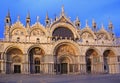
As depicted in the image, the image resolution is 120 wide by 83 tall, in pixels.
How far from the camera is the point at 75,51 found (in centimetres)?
5303

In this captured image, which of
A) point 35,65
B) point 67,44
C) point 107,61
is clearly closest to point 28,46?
point 35,65

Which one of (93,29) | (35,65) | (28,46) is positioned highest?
(93,29)

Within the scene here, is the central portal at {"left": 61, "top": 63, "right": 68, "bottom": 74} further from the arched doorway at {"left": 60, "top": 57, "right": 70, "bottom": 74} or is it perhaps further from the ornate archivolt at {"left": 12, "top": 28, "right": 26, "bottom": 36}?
the ornate archivolt at {"left": 12, "top": 28, "right": 26, "bottom": 36}

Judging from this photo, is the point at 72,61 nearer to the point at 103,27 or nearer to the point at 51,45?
the point at 51,45

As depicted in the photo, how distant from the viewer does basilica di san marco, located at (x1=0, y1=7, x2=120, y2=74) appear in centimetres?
4934

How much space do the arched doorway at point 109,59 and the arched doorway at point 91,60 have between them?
240cm

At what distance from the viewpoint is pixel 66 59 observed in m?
53.1

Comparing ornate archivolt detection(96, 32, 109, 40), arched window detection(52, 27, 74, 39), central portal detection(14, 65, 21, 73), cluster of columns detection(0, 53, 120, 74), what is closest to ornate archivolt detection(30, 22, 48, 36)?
arched window detection(52, 27, 74, 39)

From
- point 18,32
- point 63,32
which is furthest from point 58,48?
point 18,32

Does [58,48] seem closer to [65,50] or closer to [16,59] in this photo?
[65,50]

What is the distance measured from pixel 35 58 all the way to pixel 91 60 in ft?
42.9

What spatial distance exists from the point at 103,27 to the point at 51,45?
1518 centimetres

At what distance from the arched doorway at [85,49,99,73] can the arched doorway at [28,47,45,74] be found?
10649mm

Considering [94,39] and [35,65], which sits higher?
[94,39]
